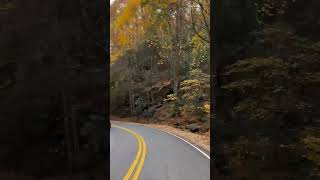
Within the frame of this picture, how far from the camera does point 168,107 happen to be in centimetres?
3931

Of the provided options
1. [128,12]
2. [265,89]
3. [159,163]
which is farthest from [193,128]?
[265,89]

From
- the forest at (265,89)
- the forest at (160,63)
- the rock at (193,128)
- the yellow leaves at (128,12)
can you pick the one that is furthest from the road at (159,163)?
the yellow leaves at (128,12)

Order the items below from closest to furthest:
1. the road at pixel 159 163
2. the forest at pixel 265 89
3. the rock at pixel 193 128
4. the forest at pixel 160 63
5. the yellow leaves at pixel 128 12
A: the forest at pixel 265 89, the road at pixel 159 163, the rock at pixel 193 128, the forest at pixel 160 63, the yellow leaves at pixel 128 12

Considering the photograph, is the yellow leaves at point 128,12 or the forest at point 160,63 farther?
the yellow leaves at point 128,12

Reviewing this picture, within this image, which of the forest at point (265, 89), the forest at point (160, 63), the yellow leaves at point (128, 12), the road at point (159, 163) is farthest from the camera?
the yellow leaves at point (128, 12)

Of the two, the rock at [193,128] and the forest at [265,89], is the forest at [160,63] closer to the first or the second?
the rock at [193,128]

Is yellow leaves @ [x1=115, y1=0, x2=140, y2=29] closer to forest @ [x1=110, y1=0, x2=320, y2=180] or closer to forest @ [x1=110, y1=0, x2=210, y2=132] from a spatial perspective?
forest @ [x1=110, y1=0, x2=210, y2=132]

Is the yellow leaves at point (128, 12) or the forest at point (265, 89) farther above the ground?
the yellow leaves at point (128, 12)

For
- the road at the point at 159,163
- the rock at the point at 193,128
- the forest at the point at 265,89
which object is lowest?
the rock at the point at 193,128

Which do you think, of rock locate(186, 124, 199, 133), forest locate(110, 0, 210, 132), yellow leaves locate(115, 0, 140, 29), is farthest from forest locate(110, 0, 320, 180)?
yellow leaves locate(115, 0, 140, 29)
